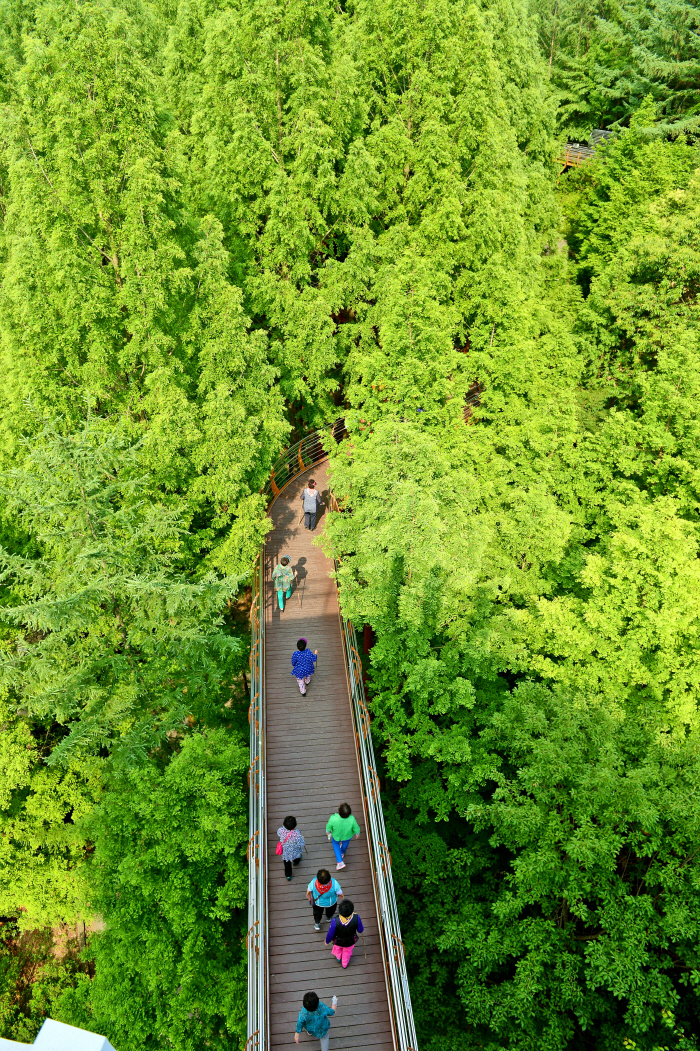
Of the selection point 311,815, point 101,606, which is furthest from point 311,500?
point 311,815

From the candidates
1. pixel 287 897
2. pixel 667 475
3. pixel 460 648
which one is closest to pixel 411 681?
pixel 460 648

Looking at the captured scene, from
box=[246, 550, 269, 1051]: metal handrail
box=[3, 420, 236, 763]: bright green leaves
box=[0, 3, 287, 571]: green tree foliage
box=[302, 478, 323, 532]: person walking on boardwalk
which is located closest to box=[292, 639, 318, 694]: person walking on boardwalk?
box=[246, 550, 269, 1051]: metal handrail

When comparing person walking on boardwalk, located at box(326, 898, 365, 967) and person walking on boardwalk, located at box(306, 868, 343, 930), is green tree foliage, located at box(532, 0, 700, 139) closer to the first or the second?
person walking on boardwalk, located at box(306, 868, 343, 930)

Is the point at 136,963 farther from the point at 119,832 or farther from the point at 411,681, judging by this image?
the point at 411,681

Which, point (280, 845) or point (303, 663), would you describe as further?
point (303, 663)

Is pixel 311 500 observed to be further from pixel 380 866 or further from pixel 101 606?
pixel 380 866

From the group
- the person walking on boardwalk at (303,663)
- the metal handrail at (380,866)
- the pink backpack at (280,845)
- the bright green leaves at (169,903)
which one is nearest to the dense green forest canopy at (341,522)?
the bright green leaves at (169,903)
